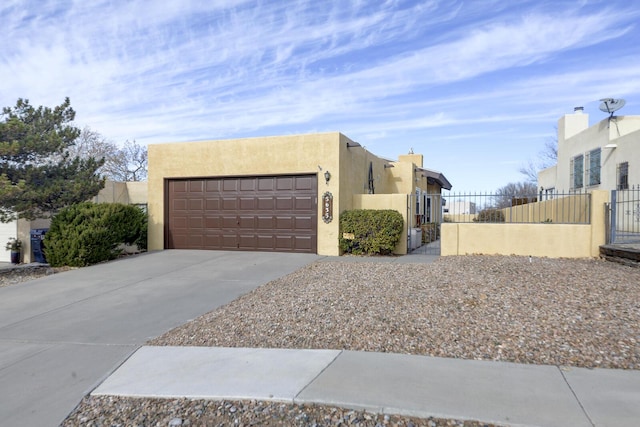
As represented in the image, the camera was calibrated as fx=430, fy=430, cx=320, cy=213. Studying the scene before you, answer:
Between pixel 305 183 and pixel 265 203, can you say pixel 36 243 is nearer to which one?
pixel 265 203

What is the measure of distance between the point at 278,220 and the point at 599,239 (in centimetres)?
884

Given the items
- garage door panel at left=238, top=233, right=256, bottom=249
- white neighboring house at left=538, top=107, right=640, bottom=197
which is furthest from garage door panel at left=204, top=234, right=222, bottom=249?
white neighboring house at left=538, top=107, right=640, bottom=197

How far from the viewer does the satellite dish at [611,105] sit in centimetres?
1727

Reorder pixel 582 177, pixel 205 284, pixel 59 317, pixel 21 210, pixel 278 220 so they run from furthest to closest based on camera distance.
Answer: pixel 582 177, pixel 278 220, pixel 21 210, pixel 205 284, pixel 59 317

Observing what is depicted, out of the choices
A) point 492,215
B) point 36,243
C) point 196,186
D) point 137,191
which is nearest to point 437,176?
point 492,215

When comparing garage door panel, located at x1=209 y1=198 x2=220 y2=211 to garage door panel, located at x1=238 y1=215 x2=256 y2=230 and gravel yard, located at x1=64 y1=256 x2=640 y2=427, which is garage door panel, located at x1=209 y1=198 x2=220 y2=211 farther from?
gravel yard, located at x1=64 y1=256 x2=640 y2=427

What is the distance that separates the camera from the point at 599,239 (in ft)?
36.6

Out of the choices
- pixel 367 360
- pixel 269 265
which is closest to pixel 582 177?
pixel 269 265

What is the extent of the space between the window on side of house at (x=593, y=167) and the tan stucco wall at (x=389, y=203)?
37.0 feet

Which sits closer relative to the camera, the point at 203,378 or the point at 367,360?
the point at 203,378

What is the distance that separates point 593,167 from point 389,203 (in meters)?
12.0

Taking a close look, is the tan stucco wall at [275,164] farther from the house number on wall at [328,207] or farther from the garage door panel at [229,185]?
the garage door panel at [229,185]

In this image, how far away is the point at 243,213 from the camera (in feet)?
45.0

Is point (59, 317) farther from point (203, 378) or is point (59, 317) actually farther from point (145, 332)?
point (203, 378)
